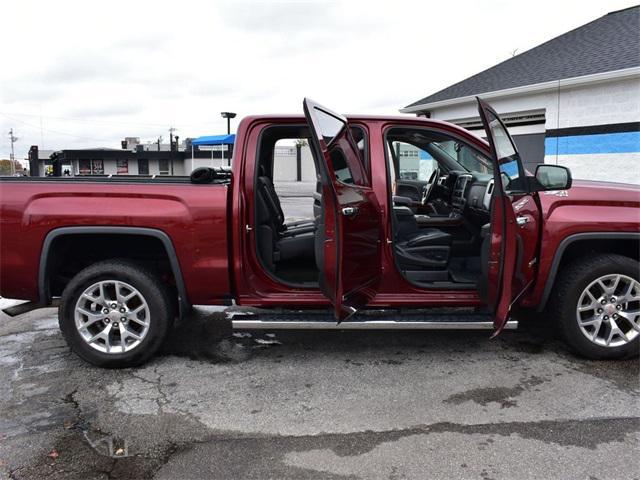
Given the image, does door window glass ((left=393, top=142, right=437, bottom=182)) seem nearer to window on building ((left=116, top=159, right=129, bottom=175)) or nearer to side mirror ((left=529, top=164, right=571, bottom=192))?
side mirror ((left=529, top=164, right=571, bottom=192))

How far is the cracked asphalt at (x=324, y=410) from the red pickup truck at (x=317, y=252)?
0.38m

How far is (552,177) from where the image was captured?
388 cm

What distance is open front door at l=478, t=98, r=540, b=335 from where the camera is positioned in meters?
3.57

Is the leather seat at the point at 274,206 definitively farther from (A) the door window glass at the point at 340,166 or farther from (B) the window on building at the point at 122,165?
(B) the window on building at the point at 122,165

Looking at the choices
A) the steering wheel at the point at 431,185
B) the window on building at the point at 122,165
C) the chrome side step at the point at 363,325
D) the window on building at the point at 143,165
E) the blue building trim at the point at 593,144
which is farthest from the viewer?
the window on building at the point at 143,165

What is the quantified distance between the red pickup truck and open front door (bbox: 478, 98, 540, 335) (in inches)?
0.5

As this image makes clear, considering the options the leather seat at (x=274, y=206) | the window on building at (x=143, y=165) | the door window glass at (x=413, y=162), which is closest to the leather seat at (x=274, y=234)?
the leather seat at (x=274, y=206)

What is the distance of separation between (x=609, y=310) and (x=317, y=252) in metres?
2.27

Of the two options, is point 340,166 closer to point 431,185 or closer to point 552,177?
point 552,177

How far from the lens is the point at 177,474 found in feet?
8.77

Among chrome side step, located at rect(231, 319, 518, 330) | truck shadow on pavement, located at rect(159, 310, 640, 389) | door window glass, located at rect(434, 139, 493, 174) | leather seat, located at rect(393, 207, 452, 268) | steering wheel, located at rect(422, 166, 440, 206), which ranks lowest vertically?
truck shadow on pavement, located at rect(159, 310, 640, 389)

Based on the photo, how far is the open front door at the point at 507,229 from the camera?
3.57 meters

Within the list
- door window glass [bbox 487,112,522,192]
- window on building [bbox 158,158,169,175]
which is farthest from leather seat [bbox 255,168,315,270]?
window on building [bbox 158,158,169,175]

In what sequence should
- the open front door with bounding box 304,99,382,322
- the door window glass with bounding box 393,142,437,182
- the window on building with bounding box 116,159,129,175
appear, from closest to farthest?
the open front door with bounding box 304,99,382,322, the door window glass with bounding box 393,142,437,182, the window on building with bounding box 116,159,129,175
